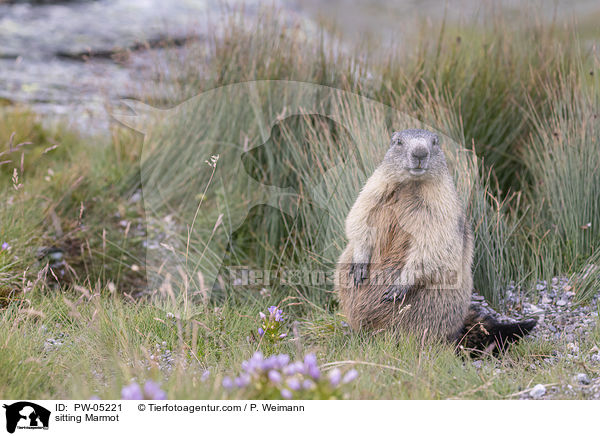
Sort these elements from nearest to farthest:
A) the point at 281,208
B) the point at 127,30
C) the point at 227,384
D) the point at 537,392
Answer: the point at 227,384 → the point at 537,392 → the point at 281,208 → the point at 127,30

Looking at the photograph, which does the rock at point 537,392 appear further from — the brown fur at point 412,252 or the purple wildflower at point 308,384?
the purple wildflower at point 308,384

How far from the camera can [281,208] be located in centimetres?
521

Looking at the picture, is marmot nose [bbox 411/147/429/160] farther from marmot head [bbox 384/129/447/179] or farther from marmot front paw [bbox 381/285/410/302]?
marmot front paw [bbox 381/285/410/302]

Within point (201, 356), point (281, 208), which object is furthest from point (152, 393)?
point (281, 208)

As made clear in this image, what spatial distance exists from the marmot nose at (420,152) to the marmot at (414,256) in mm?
70

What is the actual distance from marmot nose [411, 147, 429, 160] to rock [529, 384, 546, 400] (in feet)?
4.72

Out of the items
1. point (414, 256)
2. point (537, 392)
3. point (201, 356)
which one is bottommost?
point (201, 356)

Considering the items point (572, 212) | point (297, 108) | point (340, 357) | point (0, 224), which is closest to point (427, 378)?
point (340, 357)

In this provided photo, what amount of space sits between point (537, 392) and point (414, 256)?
3.48 feet

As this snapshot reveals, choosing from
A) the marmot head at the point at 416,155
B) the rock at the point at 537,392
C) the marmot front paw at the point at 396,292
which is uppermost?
the marmot head at the point at 416,155

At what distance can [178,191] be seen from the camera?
17.9ft

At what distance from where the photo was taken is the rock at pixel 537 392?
2996mm

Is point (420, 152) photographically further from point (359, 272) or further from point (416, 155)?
point (359, 272)
